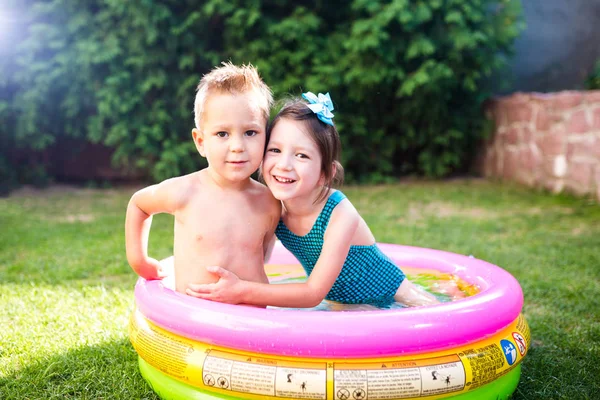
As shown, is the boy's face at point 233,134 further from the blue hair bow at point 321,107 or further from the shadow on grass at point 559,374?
the shadow on grass at point 559,374

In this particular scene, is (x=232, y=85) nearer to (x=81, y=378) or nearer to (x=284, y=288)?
(x=284, y=288)

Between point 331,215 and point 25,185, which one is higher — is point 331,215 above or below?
above

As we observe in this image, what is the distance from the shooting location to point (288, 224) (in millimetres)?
2592

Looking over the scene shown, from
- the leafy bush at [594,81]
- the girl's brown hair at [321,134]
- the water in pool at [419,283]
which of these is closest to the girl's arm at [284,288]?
the girl's brown hair at [321,134]

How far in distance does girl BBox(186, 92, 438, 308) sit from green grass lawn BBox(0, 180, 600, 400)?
0.54 metres

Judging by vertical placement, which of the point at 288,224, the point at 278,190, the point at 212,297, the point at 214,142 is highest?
the point at 214,142

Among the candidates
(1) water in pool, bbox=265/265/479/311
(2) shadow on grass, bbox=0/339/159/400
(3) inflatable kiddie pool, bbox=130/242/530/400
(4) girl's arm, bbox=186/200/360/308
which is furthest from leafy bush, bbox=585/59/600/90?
(2) shadow on grass, bbox=0/339/159/400

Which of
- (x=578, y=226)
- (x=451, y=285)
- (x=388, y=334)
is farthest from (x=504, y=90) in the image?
(x=388, y=334)

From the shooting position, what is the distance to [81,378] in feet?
7.76

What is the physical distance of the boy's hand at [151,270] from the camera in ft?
8.29

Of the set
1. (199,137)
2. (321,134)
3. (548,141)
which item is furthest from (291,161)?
(548,141)

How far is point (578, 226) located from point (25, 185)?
642 centimetres

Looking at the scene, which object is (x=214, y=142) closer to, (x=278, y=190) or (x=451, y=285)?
(x=278, y=190)

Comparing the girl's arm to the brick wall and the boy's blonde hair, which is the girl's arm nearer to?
the boy's blonde hair
